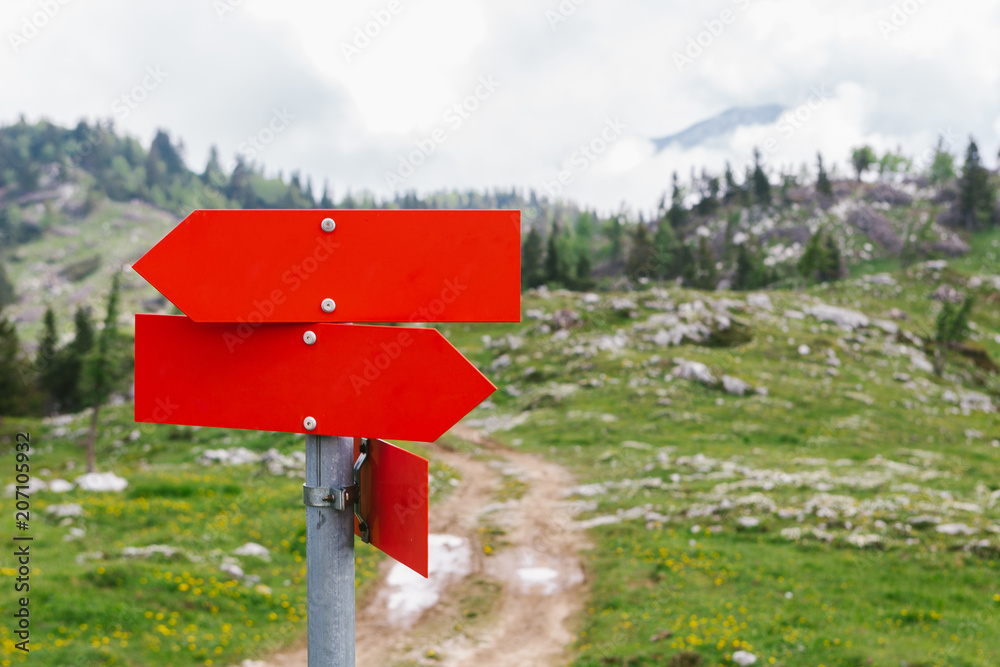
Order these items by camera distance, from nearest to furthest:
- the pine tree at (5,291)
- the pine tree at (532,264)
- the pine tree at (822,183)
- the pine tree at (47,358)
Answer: the pine tree at (47,358)
the pine tree at (532,264)
the pine tree at (822,183)
the pine tree at (5,291)

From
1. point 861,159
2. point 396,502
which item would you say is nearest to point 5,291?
point 396,502

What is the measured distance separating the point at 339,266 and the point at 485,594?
477 inches

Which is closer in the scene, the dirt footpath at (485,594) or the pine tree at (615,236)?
the dirt footpath at (485,594)


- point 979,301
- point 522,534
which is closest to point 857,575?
point 522,534

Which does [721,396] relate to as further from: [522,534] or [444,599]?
[444,599]

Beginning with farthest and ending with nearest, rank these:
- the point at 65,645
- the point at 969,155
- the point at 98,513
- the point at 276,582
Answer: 1. the point at 969,155
2. the point at 98,513
3. the point at 276,582
4. the point at 65,645

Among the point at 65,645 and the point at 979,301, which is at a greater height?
the point at 979,301

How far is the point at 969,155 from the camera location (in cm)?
9994

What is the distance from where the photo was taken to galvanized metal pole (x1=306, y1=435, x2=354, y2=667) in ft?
7.70

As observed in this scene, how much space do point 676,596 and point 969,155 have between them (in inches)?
4748

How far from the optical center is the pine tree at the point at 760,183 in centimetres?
11644

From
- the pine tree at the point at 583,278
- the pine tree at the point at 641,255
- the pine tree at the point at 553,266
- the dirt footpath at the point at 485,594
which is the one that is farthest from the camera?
the pine tree at the point at 583,278

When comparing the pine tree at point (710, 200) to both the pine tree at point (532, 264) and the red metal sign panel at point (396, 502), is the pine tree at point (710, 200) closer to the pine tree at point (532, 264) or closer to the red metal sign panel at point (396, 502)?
the pine tree at point (532, 264)

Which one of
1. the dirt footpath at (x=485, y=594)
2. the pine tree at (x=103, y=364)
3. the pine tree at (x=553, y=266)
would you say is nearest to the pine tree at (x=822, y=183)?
the pine tree at (x=553, y=266)
